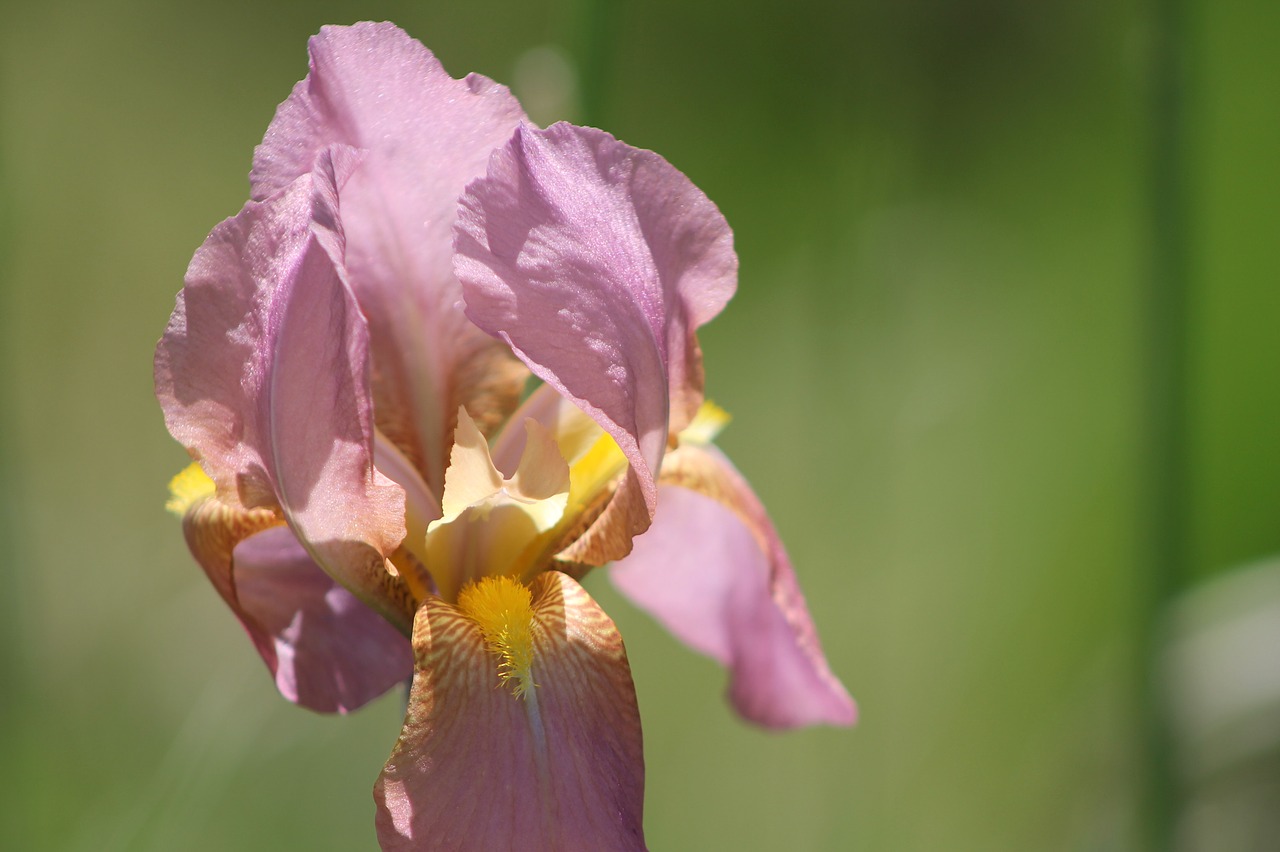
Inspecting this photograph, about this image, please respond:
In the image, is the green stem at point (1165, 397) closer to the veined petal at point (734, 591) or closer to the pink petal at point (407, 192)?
the veined petal at point (734, 591)

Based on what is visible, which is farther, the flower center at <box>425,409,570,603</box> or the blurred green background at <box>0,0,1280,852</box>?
the blurred green background at <box>0,0,1280,852</box>

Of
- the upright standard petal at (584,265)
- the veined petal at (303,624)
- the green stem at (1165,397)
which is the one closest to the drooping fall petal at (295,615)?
the veined petal at (303,624)

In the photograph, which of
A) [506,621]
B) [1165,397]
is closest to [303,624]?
[506,621]

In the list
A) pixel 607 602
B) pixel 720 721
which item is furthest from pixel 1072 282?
pixel 607 602

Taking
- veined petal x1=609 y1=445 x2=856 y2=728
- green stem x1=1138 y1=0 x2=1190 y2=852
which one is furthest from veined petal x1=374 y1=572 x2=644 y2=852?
green stem x1=1138 y1=0 x2=1190 y2=852

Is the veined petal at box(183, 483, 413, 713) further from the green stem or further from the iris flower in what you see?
the green stem

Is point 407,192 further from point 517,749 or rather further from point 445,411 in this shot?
point 517,749
